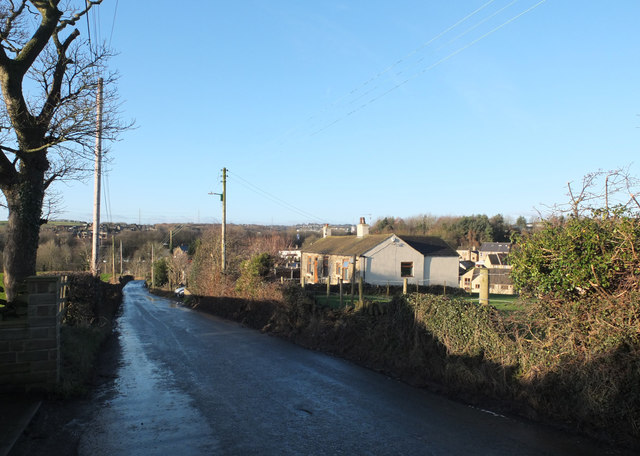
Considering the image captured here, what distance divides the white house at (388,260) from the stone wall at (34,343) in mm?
27265

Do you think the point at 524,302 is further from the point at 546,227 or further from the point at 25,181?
the point at 25,181

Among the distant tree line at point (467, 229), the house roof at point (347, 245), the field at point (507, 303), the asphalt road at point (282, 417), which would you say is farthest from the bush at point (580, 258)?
the distant tree line at point (467, 229)

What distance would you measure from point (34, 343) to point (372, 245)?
30.6 m

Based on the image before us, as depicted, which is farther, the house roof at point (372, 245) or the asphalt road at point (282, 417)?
the house roof at point (372, 245)

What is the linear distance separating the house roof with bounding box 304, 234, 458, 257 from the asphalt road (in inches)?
1029

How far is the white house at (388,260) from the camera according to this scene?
121ft

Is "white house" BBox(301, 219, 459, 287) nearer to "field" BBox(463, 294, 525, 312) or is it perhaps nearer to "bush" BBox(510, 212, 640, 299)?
"field" BBox(463, 294, 525, 312)

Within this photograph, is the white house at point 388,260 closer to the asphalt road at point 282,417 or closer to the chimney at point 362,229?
the chimney at point 362,229

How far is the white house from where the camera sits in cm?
3691

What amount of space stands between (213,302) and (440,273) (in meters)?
20.5

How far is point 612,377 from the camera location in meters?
6.88

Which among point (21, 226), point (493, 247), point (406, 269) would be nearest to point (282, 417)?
point (21, 226)

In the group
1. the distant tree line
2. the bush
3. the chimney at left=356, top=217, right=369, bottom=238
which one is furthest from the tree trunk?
the distant tree line

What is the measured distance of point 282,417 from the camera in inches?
287
